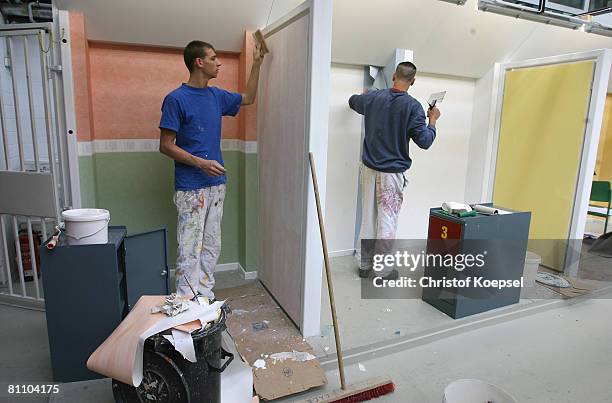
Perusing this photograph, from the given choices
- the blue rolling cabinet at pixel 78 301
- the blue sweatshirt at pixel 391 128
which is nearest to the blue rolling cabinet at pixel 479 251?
the blue sweatshirt at pixel 391 128

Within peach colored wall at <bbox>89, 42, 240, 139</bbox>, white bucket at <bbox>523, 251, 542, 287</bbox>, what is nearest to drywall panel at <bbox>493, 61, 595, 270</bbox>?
white bucket at <bbox>523, 251, 542, 287</bbox>

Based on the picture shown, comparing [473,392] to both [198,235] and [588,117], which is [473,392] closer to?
[198,235]

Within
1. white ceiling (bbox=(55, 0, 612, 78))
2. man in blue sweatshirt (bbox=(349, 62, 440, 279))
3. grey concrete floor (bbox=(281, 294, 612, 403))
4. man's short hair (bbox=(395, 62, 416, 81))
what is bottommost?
grey concrete floor (bbox=(281, 294, 612, 403))

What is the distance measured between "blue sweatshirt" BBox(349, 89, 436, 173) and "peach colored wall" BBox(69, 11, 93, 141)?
202cm

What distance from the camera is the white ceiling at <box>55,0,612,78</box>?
2602 millimetres

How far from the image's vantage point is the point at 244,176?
10.2 ft

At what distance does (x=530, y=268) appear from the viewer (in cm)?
313

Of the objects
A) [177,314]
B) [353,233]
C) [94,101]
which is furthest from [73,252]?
[353,233]

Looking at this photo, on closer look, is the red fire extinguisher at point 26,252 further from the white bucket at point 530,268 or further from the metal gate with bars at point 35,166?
the white bucket at point 530,268

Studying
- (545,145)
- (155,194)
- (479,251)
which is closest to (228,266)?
(155,194)

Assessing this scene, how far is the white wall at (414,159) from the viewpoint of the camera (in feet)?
11.6

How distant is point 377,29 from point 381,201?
1371 mm

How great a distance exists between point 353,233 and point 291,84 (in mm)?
1863

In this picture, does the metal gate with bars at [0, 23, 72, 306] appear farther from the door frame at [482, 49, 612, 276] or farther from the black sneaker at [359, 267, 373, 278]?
the door frame at [482, 49, 612, 276]
